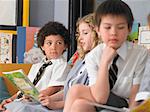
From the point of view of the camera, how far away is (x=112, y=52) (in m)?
1.34

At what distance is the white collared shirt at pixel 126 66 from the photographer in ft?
4.51

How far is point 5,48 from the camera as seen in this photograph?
3148 mm

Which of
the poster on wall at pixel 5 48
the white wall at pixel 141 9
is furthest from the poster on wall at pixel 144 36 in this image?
the poster on wall at pixel 5 48

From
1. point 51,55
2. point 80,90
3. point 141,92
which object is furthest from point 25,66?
point 141,92

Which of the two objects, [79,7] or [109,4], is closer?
[109,4]

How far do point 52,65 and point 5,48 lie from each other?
1.32 m

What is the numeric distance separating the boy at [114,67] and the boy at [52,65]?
46cm

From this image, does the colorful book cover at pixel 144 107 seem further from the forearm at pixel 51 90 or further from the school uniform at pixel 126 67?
the forearm at pixel 51 90

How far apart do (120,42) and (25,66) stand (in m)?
1.00

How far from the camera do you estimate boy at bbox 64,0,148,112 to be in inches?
52.1

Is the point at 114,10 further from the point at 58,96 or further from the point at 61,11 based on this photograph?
the point at 61,11

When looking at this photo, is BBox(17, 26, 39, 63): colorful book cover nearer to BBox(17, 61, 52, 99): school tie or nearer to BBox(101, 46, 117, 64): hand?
BBox(17, 61, 52, 99): school tie

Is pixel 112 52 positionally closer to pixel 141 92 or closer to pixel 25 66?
pixel 141 92

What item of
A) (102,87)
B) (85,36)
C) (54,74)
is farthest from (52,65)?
(102,87)
